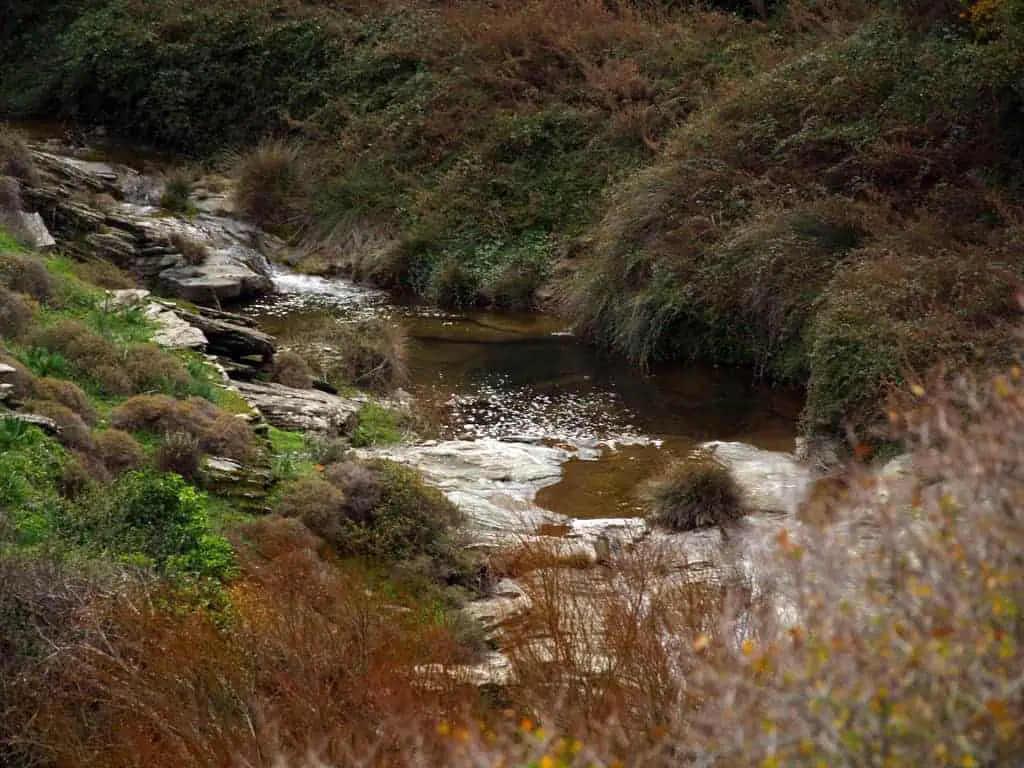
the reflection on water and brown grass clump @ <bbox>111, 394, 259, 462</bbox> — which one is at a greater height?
brown grass clump @ <bbox>111, 394, 259, 462</bbox>

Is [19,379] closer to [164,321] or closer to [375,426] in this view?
[164,321]

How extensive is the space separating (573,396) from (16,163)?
346 inches

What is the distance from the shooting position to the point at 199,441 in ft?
30.1

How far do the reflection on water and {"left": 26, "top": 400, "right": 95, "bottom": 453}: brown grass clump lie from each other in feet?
13.4

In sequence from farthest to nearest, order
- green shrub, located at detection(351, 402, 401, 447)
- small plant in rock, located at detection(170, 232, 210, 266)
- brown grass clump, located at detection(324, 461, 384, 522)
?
small plant in rock, located at detection(170, 232, 210, 266) < green shrub, located at detection(351, 402, 401, 447) < brown grass clump, located at detection(324, 461, 384, 522)

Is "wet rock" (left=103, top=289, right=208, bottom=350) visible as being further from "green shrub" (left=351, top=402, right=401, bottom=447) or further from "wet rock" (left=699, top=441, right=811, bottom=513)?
"wet rock" (left=699, top=441, right=811, bottom=513)

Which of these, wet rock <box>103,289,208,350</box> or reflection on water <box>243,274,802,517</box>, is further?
wet rock <box>103,289,208,350</box>

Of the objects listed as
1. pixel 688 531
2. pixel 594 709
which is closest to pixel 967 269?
pixel 688 531

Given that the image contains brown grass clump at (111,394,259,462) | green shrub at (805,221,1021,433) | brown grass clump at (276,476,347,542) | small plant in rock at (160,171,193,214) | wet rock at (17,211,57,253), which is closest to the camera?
brown grass clump at (276,476,347,542)

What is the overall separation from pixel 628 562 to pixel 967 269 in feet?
23.7

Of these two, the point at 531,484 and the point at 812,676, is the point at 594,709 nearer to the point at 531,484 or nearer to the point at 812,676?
the point at 812,676

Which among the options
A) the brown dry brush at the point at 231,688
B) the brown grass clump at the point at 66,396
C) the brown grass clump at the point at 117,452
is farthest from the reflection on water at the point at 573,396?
the brown dry brush at the point at 231,688

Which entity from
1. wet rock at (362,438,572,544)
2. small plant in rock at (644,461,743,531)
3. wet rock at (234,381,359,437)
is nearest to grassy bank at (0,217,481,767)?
wet rock at (234,381,359,437)

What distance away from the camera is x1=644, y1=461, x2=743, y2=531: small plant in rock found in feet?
32.1
